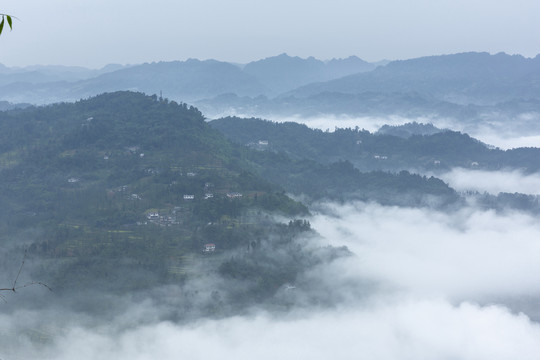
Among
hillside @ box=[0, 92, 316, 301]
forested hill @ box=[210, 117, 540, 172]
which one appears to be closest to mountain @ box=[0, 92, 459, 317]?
hillside @ box=[0, 92, 316, 301]

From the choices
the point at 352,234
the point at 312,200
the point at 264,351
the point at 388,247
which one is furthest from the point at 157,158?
the point at 264,351

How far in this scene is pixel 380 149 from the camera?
12444 centimetres

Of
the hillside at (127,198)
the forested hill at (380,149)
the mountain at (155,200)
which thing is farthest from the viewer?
the forested hill at (380,149)

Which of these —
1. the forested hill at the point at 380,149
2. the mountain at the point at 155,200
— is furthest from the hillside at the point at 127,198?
the forested hill at the point at 380,149

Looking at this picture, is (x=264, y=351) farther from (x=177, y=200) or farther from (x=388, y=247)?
(x=388, y=247)

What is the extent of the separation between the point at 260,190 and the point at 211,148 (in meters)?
16.6

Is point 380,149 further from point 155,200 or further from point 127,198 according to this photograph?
point 127,198

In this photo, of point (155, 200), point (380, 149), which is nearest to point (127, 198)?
point (155, 200)

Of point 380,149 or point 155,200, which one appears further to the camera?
point 380,149

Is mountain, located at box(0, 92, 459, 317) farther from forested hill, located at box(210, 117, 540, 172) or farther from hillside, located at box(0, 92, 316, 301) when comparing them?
forested hill, located at box(210, 117, 540, 172)

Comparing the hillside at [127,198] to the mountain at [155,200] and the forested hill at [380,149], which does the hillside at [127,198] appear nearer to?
the mountain at [155,200]

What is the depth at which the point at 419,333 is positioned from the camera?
51250 mm

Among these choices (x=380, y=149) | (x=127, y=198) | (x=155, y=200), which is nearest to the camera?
(x=155, y=200)

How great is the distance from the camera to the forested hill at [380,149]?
117188 millimetres
